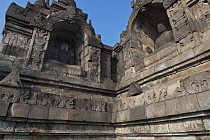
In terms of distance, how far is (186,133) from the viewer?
3.58 m

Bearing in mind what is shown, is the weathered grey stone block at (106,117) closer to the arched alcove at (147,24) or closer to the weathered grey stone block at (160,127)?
the weathered grey stone block at (160,127)

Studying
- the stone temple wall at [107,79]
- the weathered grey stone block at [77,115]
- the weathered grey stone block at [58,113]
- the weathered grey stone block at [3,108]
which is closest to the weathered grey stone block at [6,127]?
the stone temple wall at [107,79]

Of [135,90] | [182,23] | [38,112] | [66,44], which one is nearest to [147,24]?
[182,23]

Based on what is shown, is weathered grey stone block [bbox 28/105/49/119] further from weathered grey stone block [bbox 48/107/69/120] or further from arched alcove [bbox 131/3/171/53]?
arched alcove [bbox 131/3/171/53]

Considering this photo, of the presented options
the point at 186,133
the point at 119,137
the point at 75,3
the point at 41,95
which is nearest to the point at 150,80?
the point at 186,133

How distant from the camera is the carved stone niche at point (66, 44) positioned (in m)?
8.12

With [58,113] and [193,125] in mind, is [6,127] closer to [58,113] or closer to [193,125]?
[58,113]

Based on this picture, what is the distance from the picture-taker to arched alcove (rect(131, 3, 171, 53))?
7492 mm

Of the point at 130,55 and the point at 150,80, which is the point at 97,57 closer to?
the point at 130,55

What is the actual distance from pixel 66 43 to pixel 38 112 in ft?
18.0

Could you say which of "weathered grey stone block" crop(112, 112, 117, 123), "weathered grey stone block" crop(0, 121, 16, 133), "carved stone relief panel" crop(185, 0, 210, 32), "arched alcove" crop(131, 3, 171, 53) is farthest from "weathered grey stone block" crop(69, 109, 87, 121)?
"carved stone relief panel" crop(185, 0, 210, 32)

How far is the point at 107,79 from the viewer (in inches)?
295

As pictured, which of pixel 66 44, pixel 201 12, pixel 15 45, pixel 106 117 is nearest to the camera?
pixel 201 12

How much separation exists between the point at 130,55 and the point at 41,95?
4.41m
